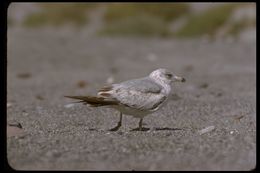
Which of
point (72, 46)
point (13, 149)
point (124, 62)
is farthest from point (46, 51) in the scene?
point (13, 149)

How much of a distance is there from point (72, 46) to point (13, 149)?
14.9m

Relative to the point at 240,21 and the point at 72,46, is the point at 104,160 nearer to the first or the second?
the point at 72,46

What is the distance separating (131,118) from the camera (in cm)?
834

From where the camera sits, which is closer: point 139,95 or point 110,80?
point 139,95

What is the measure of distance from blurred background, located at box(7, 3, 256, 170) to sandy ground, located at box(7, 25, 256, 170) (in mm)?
10

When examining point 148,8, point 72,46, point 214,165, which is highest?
point 148,8

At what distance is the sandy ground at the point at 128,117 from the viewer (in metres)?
5.50

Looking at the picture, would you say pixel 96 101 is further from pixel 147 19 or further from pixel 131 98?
pixel 147 19

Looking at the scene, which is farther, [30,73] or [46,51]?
[46,51]

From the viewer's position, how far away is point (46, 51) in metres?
19.5

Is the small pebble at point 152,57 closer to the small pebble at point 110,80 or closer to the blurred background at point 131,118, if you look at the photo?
the blurred background at point 131,118

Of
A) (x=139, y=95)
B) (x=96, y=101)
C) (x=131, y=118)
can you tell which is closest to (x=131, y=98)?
(x=139, y=95)

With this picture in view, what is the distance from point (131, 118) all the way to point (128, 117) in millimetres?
68

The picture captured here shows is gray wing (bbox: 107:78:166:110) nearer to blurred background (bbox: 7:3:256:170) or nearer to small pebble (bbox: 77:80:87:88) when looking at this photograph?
blurred background (bbox: 7:3:256:170)
